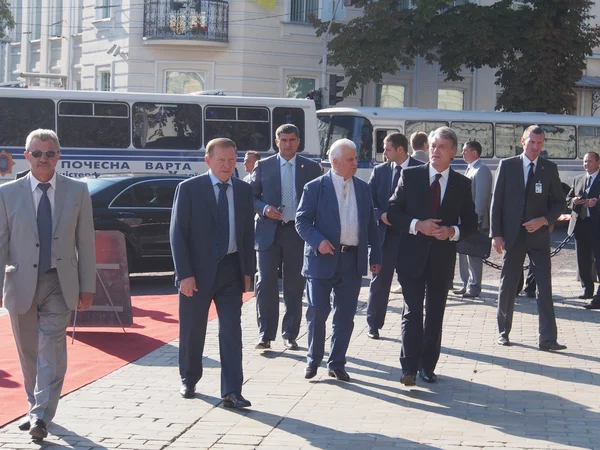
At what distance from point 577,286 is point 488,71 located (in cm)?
2362

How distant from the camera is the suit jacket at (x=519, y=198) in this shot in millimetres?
9336

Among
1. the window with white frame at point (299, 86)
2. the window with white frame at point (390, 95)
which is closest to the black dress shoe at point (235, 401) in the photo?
the window with white frame at point (299, 86)

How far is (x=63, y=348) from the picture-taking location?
6469mm

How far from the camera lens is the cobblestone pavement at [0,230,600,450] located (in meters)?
6.23

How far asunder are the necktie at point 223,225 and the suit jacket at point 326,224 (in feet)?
2.80

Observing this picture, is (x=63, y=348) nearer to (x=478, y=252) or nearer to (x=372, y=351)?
(x=372, y=351)

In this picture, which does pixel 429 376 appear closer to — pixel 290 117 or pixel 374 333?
pixel 374 333

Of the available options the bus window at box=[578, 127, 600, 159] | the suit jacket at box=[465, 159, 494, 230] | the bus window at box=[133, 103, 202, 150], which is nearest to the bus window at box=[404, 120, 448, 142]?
the bus window at box=[578, 127, 600, 159]

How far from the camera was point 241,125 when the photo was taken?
80.7ft

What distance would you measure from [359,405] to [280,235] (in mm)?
2403

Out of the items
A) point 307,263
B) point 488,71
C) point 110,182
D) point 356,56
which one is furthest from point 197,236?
point 488,71

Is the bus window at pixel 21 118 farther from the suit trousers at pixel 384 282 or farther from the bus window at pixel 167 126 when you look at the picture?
the suit trousers at pixel 384 282

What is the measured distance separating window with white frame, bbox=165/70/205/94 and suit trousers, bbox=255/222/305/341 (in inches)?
986

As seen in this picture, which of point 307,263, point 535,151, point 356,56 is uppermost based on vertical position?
point 356,56
